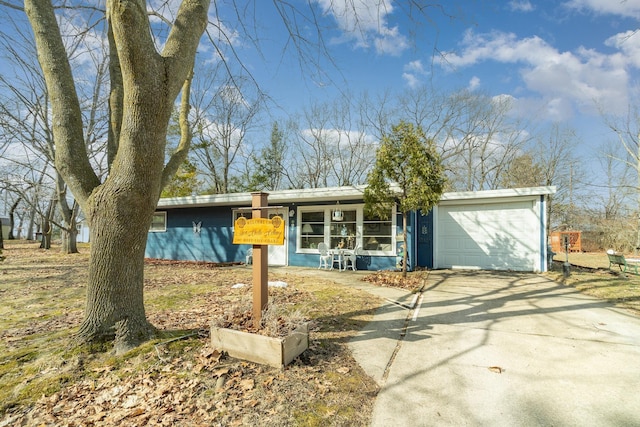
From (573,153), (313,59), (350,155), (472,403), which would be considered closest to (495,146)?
(573,153)

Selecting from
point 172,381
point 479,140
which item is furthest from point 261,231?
point 479,140

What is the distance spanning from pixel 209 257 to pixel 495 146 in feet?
67.6

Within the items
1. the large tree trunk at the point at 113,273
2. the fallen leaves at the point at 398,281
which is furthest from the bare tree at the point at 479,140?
the large tree trunk at the point at 113,273

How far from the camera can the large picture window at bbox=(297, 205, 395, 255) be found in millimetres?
9359

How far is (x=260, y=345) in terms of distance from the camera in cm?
268

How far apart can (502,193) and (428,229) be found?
91.0 inches

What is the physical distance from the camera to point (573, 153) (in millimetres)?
21328

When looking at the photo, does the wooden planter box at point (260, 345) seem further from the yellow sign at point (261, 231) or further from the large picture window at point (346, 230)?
the large picture window at point (346, 230)

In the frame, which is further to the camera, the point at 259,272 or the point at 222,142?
the point at 222,142

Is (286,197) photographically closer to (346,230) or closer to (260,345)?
(346,230)

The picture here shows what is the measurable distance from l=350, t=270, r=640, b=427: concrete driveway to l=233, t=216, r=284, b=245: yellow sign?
1.41 m

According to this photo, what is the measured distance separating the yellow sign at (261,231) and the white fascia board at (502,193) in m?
7.75

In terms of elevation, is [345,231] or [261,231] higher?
[261,231]

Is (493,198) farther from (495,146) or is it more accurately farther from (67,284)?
(495,146)
